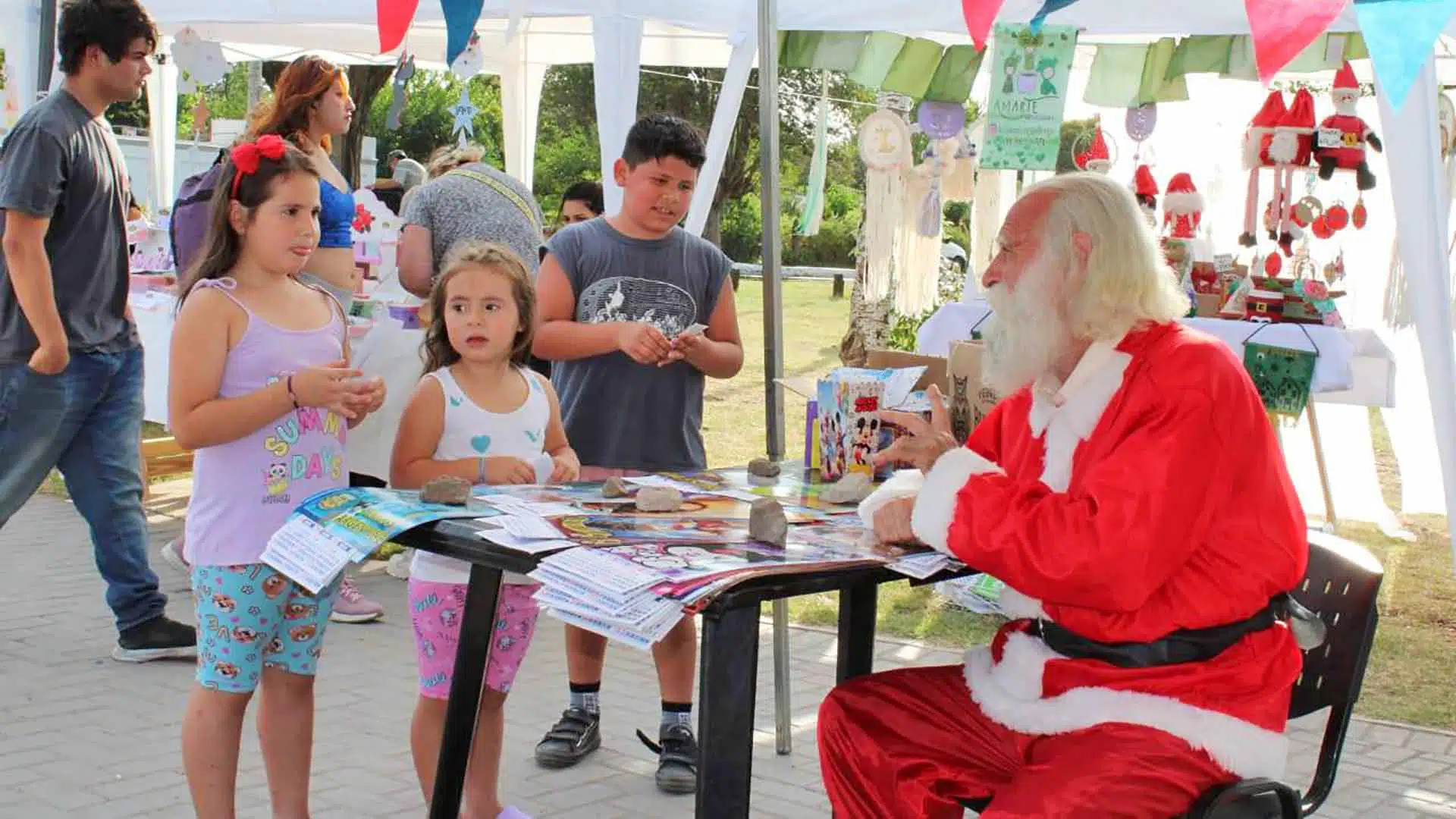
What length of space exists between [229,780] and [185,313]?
89 centimetres

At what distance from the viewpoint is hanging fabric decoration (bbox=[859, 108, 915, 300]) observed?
9.02 meters

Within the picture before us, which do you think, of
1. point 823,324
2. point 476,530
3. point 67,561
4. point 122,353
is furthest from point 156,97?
point 476,530

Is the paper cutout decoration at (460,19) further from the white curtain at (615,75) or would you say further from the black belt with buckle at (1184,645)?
the white curtain at (615,75)

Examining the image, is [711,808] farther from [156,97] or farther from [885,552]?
[156,97]

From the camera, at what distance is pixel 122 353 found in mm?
4648

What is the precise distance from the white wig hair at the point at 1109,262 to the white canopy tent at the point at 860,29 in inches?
61.3

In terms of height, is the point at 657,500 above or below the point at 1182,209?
below

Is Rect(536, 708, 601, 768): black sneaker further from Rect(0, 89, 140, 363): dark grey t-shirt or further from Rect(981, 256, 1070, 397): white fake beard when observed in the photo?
Rect(981, 256, 1070, 397): white fake beard

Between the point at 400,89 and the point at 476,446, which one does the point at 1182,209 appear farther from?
the point at 476,446

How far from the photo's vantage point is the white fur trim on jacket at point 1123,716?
2.27 m

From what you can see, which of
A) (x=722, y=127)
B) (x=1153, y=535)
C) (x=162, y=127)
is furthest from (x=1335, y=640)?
(x=162, y=127)

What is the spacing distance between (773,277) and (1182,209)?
14.6 feet

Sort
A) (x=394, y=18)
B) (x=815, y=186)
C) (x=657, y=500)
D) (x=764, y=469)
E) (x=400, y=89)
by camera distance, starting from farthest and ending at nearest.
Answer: (x=815, y=186) → (x=400, y=89) → (x=394, y=18) → (x=764, y=469) → (x=657, y=500)

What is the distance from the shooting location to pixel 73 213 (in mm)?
4504
